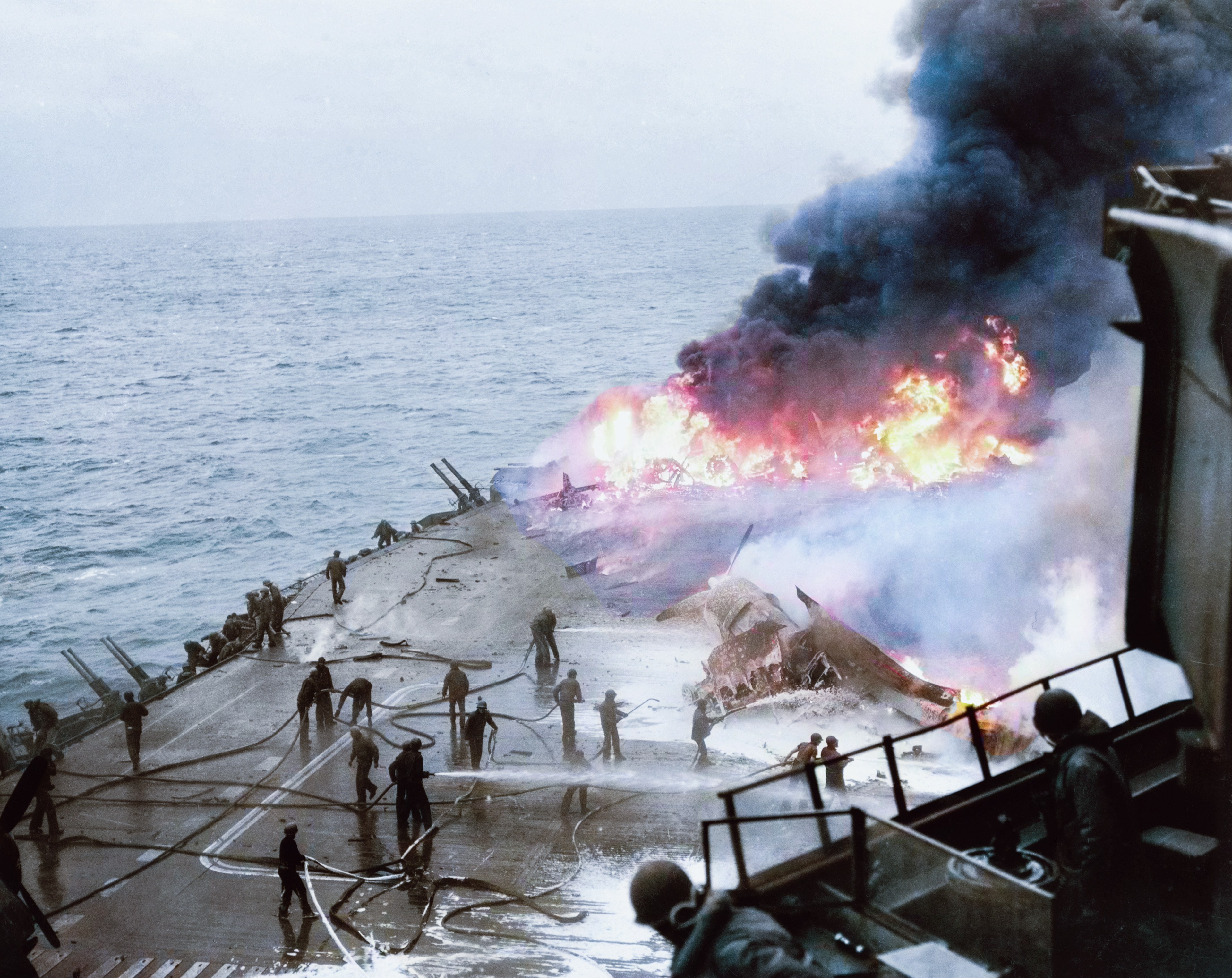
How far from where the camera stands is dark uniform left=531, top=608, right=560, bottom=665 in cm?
2091

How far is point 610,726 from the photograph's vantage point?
16.5m

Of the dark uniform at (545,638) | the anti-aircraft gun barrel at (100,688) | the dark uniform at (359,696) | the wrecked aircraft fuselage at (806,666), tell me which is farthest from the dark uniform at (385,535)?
the wrecked aircraft fuselage at (806,666)

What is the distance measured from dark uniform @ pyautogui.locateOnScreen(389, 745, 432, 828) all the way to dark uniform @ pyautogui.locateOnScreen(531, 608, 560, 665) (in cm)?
619

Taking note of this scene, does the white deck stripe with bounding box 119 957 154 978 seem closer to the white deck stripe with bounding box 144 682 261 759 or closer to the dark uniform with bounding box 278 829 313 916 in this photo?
the dark uniform with bounding box 278 829 313 916

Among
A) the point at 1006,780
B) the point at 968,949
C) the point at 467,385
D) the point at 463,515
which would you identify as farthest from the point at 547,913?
the point at 467,385

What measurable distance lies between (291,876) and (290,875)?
0.01 metres

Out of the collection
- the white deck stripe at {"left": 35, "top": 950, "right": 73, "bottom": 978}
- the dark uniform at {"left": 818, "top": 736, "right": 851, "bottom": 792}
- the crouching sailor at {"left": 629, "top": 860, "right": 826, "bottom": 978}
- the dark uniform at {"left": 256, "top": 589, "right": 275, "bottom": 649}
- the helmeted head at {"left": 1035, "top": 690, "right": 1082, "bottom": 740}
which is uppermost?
the helmeted head at {"left": 1035, "top": 690, "right": 1082, "bottom": 740}

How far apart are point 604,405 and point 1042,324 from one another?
15.7 m

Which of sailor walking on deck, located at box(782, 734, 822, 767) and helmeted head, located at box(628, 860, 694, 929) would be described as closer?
helmeted head, located at box(628, 860, 694, 929)

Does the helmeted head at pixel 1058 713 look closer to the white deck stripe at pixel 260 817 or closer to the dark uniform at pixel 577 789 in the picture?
the white deck stripe at pixel 260 817

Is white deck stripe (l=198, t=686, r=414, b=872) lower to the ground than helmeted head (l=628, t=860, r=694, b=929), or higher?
lower

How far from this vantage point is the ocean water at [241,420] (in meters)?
46.0

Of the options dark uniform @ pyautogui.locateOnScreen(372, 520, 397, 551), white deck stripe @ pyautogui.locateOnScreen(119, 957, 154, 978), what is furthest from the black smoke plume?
white deck stripe @ pyautogui.locateOnScreen(119, 957, 154, 978)

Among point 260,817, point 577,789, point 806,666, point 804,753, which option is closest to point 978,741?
point 804,753
